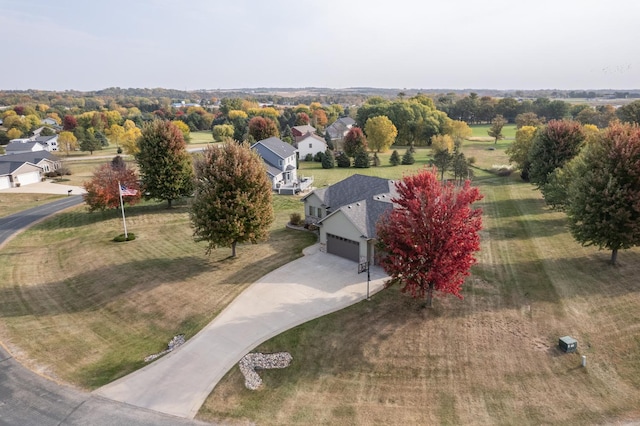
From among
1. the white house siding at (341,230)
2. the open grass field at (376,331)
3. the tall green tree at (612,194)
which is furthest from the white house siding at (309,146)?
the tall green tree at (612,194)

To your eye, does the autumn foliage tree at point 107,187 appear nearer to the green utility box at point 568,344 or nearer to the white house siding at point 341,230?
the white house siding at point 341,230

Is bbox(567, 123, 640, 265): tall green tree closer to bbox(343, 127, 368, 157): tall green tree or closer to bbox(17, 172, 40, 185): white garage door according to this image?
bbox(343, 127, 368, 157): tall green tree

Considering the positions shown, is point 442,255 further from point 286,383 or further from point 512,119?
point 512,119

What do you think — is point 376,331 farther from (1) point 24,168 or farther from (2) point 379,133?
(2) point 379,133

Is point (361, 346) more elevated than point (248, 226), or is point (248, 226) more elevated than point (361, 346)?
point (248, 226)

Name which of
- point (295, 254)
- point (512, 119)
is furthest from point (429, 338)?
point (512, 119)

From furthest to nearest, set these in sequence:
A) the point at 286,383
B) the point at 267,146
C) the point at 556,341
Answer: the point at 267,146, the point at 556,341, the point at 286,383

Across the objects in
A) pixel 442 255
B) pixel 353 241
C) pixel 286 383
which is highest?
pixel 442 255
